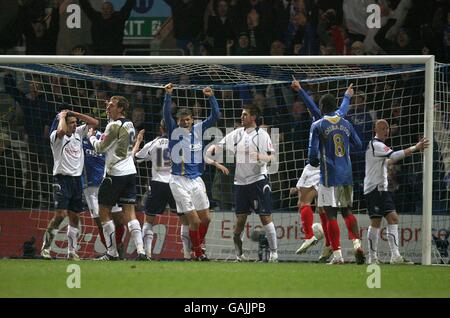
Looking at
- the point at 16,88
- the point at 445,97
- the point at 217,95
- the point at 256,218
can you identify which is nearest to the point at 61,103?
the point at 16,88

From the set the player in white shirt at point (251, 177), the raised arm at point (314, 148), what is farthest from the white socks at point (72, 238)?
the raised arm at point (314, 148)

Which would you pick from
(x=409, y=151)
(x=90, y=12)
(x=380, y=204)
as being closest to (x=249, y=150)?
(x=380, y=204)

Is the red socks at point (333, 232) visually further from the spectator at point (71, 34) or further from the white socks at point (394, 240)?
the spectator at point (71, 34)

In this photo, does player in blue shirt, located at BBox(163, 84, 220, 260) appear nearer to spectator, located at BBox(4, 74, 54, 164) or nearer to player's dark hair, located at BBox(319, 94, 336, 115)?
player's dark hair, located at BBox(319, 94, 336, 115)

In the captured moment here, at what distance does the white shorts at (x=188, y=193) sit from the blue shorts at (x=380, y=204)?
2157 millimetres

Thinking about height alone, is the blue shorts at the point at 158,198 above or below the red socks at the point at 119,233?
above

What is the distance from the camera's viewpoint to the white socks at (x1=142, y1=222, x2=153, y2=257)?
14648mm

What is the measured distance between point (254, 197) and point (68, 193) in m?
2.46

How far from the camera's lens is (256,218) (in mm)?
15219

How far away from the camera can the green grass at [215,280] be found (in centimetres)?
1015

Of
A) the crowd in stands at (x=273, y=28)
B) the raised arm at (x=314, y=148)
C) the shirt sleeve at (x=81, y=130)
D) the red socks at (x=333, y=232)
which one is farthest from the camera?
the crowd in stands at (x=273, y=28)

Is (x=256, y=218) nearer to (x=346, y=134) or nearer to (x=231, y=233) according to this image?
(x=231, y=233)

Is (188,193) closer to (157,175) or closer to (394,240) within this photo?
(157,175)

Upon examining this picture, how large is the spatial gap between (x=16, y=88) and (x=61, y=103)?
A: 2.30ft
